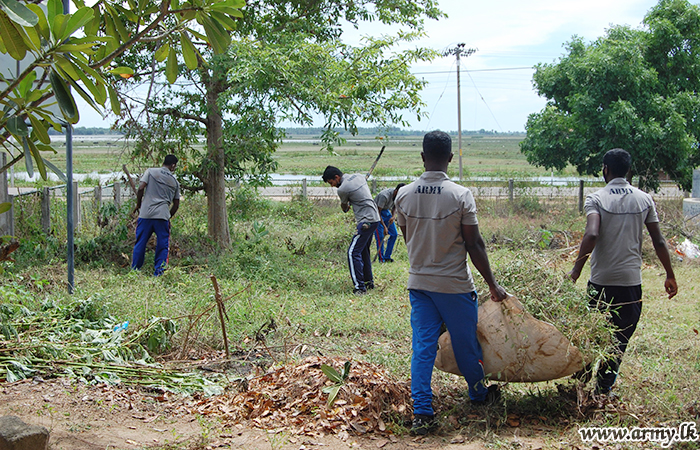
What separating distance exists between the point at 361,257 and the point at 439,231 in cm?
451

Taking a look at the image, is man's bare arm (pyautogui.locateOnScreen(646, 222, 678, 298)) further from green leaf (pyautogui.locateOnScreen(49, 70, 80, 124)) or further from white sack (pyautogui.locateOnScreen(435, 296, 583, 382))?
green leaf (pyautogui.locateOnScreen(49, 70, 80, 124))

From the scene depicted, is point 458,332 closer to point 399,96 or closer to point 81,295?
point 81,295

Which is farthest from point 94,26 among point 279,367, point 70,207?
point 70,207

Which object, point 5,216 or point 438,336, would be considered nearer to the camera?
point 438,336

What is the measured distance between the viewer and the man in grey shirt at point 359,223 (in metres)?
8.35

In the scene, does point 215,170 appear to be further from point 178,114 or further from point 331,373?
point 331,373

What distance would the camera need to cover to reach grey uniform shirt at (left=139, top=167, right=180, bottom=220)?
8828 millimetres

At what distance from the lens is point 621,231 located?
4.39 metres

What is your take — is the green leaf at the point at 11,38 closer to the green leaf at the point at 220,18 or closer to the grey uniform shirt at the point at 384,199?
the green leaf at the point at 220,18

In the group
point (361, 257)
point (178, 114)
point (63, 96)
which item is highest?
point (178, 114)

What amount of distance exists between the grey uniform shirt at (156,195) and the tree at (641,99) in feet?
35.4

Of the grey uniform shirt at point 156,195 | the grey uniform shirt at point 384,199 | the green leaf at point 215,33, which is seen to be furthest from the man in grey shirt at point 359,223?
the green leaf at point 215,33

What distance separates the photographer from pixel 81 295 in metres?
6.20

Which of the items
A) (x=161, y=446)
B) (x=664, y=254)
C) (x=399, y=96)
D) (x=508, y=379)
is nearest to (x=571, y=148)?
(x=399, y=96)
